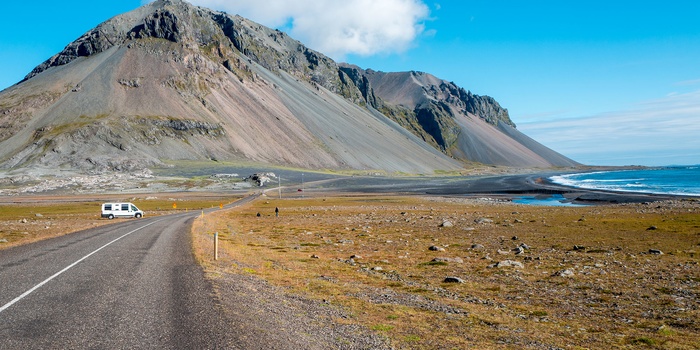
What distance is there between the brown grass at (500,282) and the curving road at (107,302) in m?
3.01

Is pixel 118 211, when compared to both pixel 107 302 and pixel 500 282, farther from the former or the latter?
pixel 500 282

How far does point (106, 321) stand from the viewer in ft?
37.0

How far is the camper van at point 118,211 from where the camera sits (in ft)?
192

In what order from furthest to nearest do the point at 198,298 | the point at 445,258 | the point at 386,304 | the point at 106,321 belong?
the point at 445,258 → the point at 386,304 → the point at 198,298 → the point at 106,321

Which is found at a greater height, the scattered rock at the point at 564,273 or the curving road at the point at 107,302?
the curving road at the point at 107,302

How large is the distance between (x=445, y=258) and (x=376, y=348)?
14.7m

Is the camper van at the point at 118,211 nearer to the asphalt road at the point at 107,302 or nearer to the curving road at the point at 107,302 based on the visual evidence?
the asphalt road at the point at 107,302

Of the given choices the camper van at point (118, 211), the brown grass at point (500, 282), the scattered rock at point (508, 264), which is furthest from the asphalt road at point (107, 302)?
the camper van at point (118, 211)

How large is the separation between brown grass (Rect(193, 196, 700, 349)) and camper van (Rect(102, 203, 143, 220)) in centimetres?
3039

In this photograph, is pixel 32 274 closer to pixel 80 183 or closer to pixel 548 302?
pixel 548 302

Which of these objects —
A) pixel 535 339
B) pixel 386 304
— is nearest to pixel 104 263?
pixel 386 304

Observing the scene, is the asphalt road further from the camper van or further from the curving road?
the camper van

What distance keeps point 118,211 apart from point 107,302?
52.2 meters

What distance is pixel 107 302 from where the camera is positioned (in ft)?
43.1
